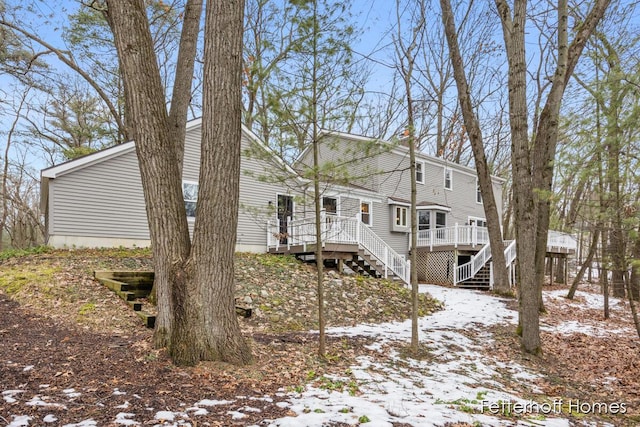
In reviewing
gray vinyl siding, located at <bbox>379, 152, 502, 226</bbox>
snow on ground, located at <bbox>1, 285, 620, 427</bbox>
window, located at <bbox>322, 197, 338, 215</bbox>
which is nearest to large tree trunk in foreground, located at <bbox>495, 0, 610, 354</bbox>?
snow on ground, located at <bbox>1, 285, 620, 427</bbox>

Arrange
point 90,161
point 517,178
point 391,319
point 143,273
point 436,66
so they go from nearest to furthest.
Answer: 1. point 517,178
2. point 143,273
3. point 391,319
4. point 90,161
5. point 436,66

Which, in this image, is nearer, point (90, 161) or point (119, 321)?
point (119, 321)

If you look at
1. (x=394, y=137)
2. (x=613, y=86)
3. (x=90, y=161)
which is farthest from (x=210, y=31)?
(x=90, y=161)

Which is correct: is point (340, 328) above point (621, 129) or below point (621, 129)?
below

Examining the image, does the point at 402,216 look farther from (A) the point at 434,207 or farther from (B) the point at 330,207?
(B) the point at 330,207

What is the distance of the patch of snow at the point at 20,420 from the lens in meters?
2.71

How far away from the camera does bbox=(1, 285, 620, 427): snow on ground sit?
3.11m

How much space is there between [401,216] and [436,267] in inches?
115

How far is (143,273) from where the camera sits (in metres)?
7.62

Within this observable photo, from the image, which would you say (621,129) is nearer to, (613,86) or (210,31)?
(613,86)

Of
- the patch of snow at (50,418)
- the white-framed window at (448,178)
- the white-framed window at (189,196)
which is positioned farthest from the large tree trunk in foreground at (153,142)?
the white-framed window at (448,178)

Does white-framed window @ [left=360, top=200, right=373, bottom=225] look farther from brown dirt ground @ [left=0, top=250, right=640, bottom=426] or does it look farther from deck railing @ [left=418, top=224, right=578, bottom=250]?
brown dirt ground @ [left=0, top=250, right=640, bottom=426]

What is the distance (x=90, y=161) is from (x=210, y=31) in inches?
353

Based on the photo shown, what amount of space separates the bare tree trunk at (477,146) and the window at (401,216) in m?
6.10
